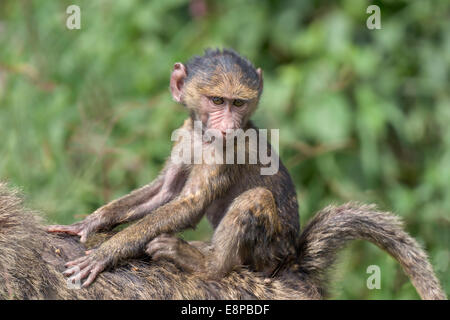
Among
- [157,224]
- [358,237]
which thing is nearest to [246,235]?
[157,224]

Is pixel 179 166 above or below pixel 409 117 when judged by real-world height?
below

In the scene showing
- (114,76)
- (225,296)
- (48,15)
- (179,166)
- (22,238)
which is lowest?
(225,296)

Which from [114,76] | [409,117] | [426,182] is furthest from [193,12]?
[426,182]

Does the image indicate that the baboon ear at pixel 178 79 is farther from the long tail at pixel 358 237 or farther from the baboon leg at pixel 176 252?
the long tail at pixel 358 237

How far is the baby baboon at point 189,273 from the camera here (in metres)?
3.77

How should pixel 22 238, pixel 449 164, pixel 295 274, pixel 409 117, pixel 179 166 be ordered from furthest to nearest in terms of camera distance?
pixel 409 117 < pixel 449 164 < pixel 179 166 < pixel 295 274 < pixel 22 238

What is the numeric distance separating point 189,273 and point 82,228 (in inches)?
28.1

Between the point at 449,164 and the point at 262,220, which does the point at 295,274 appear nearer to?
the point at 262,220

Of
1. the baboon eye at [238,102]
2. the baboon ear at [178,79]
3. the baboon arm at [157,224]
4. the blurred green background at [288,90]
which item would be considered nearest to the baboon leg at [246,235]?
the baboon arm at [157,224]

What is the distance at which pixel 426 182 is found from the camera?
8148mm

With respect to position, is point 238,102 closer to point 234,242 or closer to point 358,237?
point 234,242

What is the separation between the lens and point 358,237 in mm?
4473

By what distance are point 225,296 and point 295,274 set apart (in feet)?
1.88

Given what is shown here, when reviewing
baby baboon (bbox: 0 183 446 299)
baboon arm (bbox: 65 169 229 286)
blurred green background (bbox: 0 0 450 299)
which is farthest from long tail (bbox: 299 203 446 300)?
blurred green background (bbox: 0 0 450 299)
